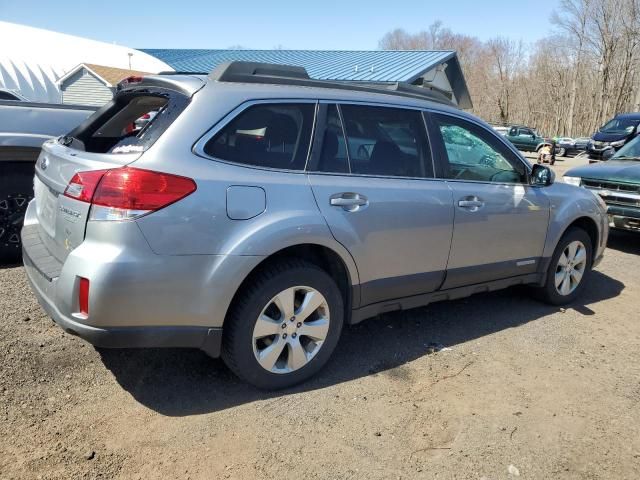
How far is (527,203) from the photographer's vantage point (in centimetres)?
439

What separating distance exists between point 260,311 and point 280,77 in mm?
1446

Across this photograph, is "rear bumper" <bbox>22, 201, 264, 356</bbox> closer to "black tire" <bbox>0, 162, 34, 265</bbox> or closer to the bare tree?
"black tire" <bbox>0, 162, 34, 265</bbox>

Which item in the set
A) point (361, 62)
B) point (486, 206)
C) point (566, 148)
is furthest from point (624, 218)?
point (566, 148)

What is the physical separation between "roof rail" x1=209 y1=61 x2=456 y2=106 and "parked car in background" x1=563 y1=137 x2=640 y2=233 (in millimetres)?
4520

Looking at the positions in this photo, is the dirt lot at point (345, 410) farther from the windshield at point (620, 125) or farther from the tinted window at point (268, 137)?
the windshield at point (620, 125)

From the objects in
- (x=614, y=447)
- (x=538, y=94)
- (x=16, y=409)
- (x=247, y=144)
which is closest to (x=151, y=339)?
(x=16, y=409)

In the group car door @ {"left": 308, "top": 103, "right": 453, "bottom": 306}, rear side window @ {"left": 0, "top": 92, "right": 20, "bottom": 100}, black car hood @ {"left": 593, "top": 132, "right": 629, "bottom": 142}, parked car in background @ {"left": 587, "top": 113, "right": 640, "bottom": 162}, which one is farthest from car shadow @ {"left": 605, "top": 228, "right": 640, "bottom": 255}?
black car hood @ {"left": 593, "top": 132, "right": 629, "bottom": 142}

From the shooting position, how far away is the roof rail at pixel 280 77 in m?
3.13

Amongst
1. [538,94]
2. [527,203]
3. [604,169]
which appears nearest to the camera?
[527,203]

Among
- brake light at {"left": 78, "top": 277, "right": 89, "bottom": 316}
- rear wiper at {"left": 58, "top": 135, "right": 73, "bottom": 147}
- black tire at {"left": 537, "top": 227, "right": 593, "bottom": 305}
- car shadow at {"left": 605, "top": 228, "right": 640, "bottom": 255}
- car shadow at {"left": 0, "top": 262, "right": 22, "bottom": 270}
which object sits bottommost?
car shadow at {"left": 0, "top": 262, "right": 22, "bottom": 270}

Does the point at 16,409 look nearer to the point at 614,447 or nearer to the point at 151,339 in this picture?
the point at 151,339

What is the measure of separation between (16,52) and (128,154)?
33898 millimetres

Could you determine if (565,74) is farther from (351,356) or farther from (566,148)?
(351,356)

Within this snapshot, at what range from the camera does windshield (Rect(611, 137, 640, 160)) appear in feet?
27.1
